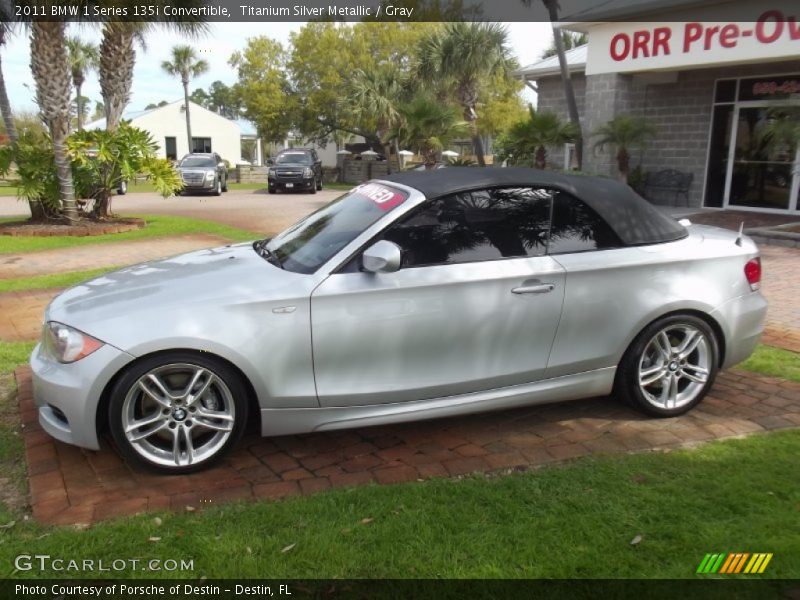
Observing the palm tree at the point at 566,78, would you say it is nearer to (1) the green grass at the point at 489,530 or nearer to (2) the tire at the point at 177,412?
(1) the green grass at the point at 489,530

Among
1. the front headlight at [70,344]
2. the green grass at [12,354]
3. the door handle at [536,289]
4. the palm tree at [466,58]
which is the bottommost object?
the green grass at [12,354]

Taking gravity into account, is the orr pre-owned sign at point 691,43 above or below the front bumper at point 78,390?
above

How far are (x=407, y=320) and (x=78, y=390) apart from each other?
65.5 inches

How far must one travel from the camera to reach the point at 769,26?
12.2 m

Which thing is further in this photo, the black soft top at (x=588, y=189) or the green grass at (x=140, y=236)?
the green grass at (x=140, y=236)

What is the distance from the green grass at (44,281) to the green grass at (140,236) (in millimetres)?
2966

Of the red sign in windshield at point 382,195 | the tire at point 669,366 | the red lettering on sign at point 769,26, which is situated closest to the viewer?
the red sign in windshield at point 382,195

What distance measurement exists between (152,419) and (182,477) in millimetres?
359

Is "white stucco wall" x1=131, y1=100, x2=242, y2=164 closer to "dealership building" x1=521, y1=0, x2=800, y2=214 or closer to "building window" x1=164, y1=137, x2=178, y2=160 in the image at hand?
"building window" x1=164, y1=137, x2=178, y2=160

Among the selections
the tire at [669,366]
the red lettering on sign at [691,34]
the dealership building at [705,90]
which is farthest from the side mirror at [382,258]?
the red lettering on sign at [691,34]

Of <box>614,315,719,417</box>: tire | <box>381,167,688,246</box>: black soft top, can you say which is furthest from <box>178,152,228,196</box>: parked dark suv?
<box>614,315,719,417</box>: tire

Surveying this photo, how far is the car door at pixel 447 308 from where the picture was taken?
139 inches

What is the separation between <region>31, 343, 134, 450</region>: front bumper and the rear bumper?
3.49m

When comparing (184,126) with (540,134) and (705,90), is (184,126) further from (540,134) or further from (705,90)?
(705,90)
